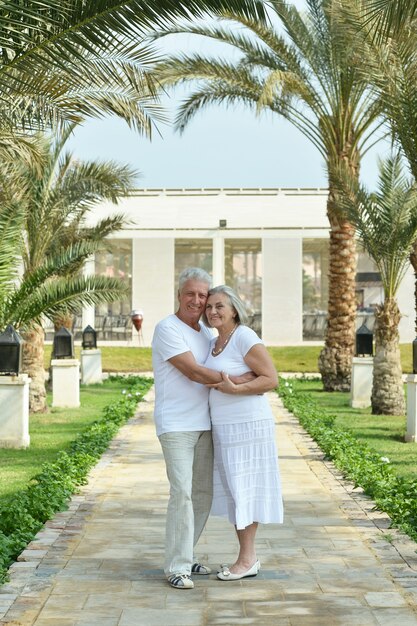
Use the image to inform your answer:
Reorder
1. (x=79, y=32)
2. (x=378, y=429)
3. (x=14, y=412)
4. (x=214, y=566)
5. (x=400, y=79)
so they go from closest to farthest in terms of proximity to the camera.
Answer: (x=214, y=566) < (x=79, y=32) < (x=400, y=79) < (x=14, y=412) < (x=378, y=429)

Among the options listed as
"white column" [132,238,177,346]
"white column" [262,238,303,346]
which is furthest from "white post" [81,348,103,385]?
"white column" [262,238,303,346]

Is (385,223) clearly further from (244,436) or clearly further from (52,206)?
(244,436)

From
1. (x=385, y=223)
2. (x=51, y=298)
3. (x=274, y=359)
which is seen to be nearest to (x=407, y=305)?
(x=274, y=359)

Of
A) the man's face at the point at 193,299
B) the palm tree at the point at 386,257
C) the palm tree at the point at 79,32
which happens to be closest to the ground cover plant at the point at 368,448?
the palm tree at the point at 386,257

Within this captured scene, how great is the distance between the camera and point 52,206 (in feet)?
57.0

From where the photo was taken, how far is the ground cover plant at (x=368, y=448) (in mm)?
8016

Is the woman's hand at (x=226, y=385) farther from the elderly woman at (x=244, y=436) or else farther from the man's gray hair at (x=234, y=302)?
the man's gray hair at (x=234, y=302)

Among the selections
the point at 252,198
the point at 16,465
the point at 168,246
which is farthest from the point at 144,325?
the point at 16,465

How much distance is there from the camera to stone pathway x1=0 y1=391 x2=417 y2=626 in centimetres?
511

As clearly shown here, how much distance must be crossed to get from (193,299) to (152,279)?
31.7m

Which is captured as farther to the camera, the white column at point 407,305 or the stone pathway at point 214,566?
the white column at point 407,305

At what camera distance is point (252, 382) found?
227 inches

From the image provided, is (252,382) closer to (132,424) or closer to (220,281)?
(132,424)

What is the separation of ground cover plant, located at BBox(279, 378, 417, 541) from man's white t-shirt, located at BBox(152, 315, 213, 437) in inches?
77.8
